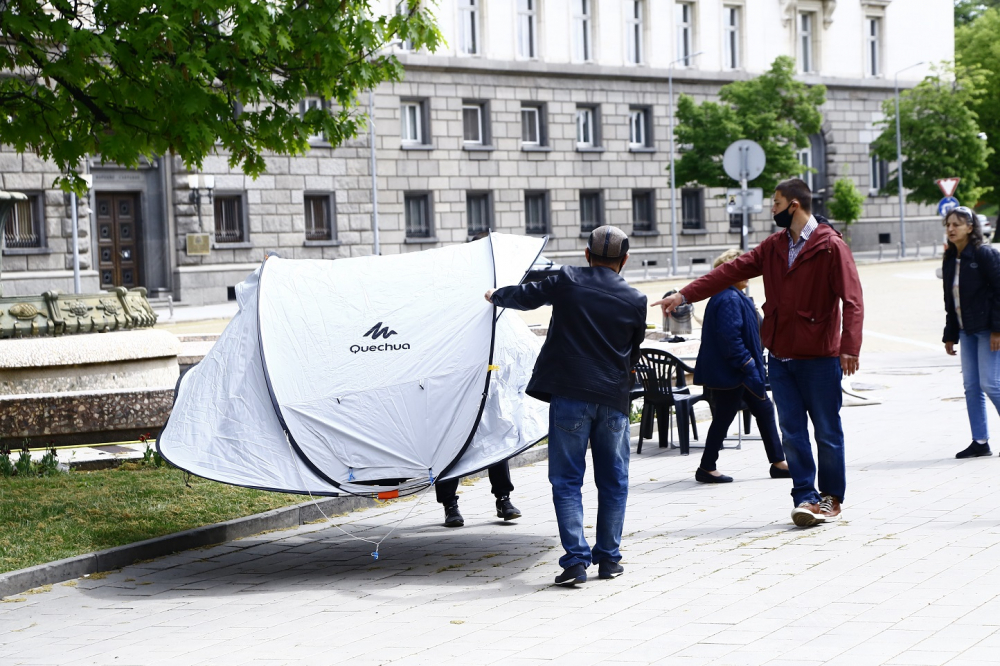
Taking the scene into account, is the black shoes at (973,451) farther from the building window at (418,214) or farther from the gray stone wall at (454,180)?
the building window at (418,214)

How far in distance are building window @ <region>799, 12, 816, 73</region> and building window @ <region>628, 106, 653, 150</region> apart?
823 cm

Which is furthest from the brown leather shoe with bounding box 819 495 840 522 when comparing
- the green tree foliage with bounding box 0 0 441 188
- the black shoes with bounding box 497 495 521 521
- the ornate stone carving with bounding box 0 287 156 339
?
the ornate stone carving with bounding box 0 287 156 339

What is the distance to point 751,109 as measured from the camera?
148ft

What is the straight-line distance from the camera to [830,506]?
8.05 m

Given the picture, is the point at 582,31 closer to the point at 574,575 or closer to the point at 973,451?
Result: the point at 973,451

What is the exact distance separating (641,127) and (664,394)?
37.0m

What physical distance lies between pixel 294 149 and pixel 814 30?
44017mm

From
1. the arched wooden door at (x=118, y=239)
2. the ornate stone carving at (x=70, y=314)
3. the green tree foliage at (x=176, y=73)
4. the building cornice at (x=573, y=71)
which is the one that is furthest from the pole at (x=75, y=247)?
the green tree foliage at (x=176, y=73)

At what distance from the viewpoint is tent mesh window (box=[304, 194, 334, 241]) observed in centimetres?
3922

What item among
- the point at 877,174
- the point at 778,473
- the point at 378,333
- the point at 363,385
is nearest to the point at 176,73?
the point at 378,333

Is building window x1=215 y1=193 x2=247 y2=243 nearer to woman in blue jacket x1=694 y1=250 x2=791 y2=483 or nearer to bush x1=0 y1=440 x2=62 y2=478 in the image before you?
bush x1=0 y1=440 x2=62 y2=478

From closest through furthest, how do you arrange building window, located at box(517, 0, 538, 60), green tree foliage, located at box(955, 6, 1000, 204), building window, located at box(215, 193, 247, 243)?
building window, located at box(215, 193, 247, 243) < building window, located at box(517, 0, 538, 60) < green tree foliage, located at box(955, 6, 1000, 204)

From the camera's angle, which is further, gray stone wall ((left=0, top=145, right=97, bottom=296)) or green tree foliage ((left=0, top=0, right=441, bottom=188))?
gray stone wall ((left=0, top=145, right=97, bottom=296))

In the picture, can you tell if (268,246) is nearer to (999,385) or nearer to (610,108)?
(610,108)
